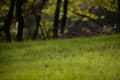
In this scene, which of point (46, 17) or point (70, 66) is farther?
point (46, 17)

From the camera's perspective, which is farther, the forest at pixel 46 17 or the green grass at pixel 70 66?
the forest at pixel 46 17

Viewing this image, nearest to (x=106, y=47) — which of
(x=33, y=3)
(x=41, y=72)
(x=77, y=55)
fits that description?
(x=77, y=55)

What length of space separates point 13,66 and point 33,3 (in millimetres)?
24312

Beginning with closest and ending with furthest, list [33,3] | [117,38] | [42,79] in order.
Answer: [42,79]
[117,38]
[33,3]

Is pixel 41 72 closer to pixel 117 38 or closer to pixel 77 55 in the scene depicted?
pixel 77 55

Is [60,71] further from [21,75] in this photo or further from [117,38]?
[117,38]

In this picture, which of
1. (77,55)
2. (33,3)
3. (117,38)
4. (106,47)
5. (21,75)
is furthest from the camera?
(33,3)

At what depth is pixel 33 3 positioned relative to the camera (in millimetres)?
36531

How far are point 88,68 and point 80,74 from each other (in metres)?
0.96

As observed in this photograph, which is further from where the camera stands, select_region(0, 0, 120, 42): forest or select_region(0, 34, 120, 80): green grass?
select_region(0, 0, 120, 42): forest

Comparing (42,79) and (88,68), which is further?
(88,68)

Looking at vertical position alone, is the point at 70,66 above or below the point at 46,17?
above

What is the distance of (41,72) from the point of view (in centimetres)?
1084

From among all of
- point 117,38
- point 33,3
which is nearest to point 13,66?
point 117,38
